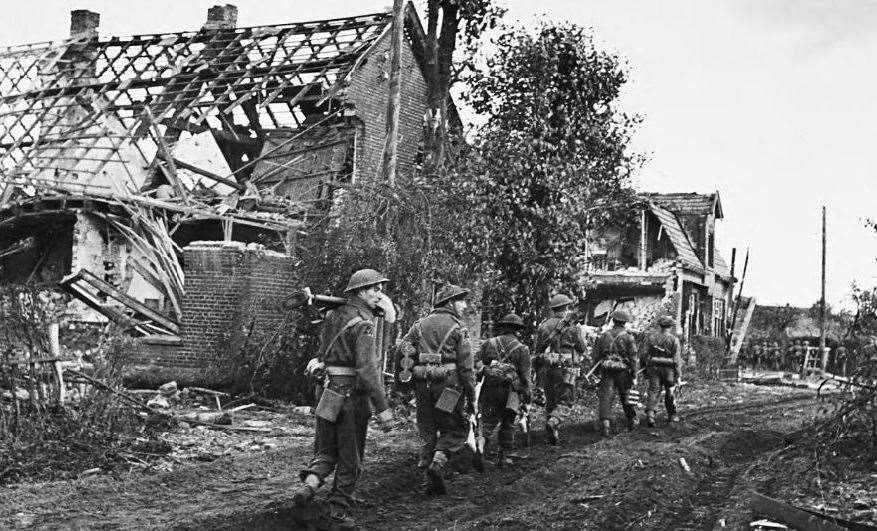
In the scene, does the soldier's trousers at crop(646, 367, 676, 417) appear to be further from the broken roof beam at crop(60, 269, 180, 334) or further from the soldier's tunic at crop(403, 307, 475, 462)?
the broken roof beam at crop(60, 269, 180, 334)

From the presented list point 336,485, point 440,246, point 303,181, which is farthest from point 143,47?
point 336,485

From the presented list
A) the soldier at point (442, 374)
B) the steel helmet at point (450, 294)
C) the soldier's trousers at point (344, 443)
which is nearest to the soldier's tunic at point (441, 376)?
the soldier at point (442, 374)

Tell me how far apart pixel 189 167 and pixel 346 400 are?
15504 mm

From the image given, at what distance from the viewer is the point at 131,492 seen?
9.52 metres

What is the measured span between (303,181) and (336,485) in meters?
15.9

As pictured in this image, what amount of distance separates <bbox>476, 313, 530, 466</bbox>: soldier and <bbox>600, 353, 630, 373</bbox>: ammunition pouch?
3231 millimetres

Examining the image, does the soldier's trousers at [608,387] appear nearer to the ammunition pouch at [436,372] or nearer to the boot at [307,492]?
the ammunition pouch at [436,372]

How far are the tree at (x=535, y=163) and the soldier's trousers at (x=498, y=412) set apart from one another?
6675mm

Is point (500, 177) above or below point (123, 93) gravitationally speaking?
below

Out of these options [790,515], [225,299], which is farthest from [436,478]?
[225,299]

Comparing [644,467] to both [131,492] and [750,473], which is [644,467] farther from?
[131,492]

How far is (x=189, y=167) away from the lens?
Answer: 23.3m

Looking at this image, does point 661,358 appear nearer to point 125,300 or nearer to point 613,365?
point 613,365

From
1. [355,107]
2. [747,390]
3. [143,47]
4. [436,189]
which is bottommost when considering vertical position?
[747,390]
